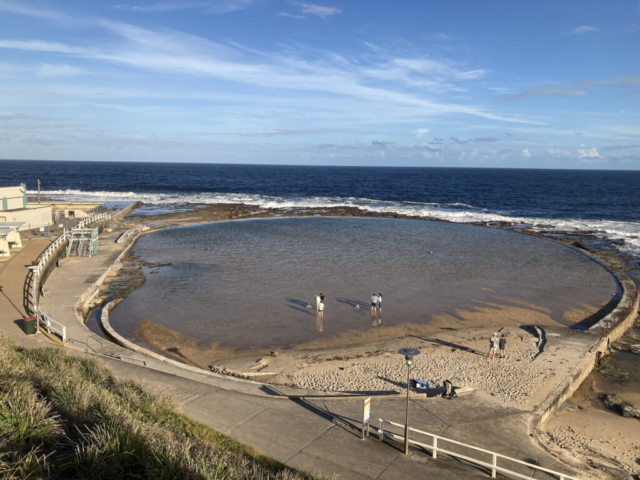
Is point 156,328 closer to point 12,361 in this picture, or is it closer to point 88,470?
point 12,361

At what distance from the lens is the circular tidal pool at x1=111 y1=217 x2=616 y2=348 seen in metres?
21.3

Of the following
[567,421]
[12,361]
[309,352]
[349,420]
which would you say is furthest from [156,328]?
[567,421]

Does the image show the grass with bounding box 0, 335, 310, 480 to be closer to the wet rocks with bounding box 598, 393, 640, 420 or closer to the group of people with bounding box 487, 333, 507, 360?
the group of people with bounding box 487, 333, 507, 360

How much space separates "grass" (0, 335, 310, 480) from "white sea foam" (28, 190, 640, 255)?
4331cm

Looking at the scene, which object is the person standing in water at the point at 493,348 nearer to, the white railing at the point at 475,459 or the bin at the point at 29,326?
the white railing at the point at 475,459

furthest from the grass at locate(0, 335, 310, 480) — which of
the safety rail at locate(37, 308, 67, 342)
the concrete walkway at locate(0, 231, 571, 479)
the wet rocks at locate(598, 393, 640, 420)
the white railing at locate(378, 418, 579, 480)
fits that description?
the wet rocks at locate(598, 393, 640, 420)

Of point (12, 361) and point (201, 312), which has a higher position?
point (12, 361)

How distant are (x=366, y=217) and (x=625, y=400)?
148 feet

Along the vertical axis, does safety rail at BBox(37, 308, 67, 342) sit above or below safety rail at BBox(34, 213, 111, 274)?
below

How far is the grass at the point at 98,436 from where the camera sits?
6785 millimetres

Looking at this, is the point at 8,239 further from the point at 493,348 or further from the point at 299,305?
the point at 493,348

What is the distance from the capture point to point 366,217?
2335 inches

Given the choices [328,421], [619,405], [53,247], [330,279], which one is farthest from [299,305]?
[53,247]

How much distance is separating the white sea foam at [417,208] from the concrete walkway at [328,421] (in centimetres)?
3654
